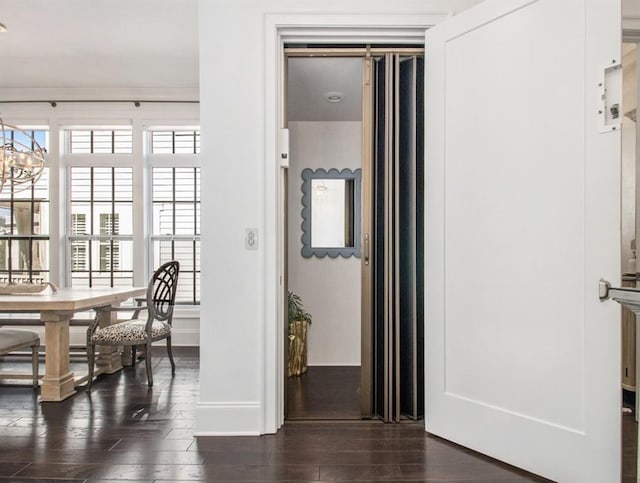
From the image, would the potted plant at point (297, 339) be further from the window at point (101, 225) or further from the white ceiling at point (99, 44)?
the white ceiling at point (99, 44)

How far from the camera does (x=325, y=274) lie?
4.42m

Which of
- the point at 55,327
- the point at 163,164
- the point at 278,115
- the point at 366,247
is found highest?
the point at 163,164

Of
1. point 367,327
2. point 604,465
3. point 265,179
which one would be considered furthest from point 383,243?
point 604,465

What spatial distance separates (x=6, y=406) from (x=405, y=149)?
3.20 m

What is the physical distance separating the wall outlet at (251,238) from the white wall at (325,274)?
1.79m

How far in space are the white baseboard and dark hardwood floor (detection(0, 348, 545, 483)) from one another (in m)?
0.06

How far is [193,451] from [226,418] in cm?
27

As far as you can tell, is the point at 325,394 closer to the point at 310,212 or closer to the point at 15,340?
the point at 310,212

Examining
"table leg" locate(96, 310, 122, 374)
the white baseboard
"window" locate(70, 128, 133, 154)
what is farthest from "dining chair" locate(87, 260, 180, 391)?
"window" locate(70, 128, 133, 154)

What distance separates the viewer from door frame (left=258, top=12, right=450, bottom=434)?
262 cm

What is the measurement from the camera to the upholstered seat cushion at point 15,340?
3281 mm

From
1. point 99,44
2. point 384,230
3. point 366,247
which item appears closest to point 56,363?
point 366,247

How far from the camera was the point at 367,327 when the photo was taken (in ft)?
9.39

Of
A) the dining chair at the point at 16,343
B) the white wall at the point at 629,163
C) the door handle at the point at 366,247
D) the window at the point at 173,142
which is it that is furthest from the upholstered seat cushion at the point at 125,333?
the white wall at the point at 629,163
